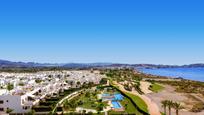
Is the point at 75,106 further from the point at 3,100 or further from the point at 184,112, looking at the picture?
the point at 184,112

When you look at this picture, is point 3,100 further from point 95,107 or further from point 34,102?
point 95,107

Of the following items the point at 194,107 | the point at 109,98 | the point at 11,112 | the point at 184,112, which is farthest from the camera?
the point at 109,98

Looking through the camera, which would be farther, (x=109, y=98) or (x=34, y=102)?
(x=109, y=98)

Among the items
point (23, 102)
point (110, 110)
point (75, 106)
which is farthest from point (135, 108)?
point (23, 102)

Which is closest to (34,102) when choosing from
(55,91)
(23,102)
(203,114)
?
(23,102)

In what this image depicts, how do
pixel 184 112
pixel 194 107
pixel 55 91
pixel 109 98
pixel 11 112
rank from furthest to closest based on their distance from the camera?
pixel 55 91 → pixel 109 98 → pixel 194 107 → pixel 184 112 → pixel 11 112

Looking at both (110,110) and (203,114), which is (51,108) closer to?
(110,110)

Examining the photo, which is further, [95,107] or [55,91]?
[55,91]

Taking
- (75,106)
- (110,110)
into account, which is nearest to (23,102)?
(75,106)
